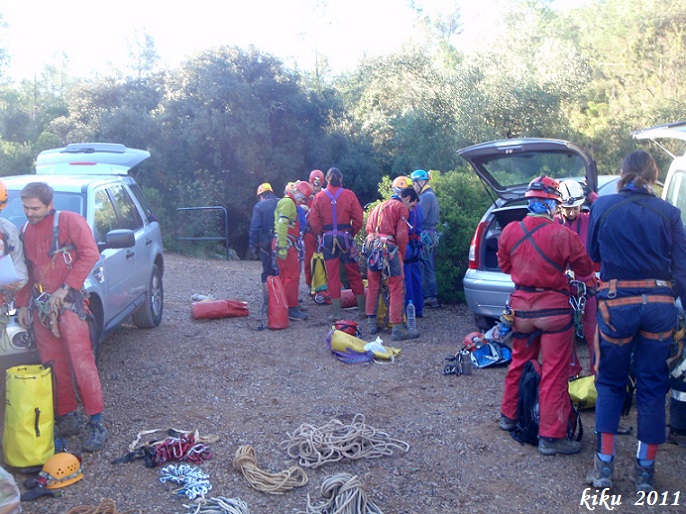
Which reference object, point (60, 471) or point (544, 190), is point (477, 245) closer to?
point (544, 190)

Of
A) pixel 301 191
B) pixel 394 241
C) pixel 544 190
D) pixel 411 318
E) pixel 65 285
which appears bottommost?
pixel 411 318

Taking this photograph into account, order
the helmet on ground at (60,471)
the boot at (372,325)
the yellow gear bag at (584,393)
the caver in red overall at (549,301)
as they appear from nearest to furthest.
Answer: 1. the helmet on ground at (60,471)
2. the caver in red overall at (549,301)
3. the yellow gear bag at (584,393)
4. the boot at (372,325)

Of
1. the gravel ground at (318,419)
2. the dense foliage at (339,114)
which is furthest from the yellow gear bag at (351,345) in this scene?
the dense foliage at (339,114)

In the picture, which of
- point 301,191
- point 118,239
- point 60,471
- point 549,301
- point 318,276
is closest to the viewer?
point 60,471

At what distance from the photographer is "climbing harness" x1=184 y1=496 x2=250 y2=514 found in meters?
4.01

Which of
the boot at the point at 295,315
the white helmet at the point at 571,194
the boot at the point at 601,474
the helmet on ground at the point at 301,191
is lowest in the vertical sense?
the boot at the point at 295,315

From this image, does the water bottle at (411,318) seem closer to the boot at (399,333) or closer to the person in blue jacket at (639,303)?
the boot at (399,333)

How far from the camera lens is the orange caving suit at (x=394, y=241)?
7.87 meters

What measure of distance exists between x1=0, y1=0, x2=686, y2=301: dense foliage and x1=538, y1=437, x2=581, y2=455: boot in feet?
45.1

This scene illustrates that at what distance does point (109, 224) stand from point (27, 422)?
2818 mm

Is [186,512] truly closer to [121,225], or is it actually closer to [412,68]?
[121,225]

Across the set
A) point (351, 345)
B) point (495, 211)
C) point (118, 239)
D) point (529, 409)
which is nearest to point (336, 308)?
point (351, 345)

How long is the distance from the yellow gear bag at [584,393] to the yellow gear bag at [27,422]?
3771mm

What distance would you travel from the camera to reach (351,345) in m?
7.23
